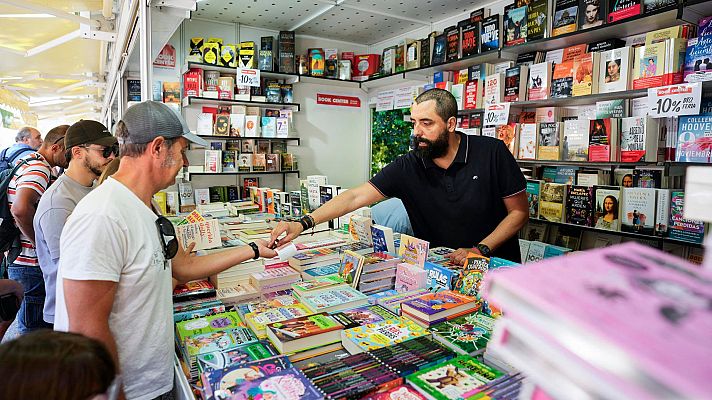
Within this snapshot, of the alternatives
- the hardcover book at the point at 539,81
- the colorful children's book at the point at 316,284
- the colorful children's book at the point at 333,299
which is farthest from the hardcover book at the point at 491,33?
the colorful children's book at the point at 333,299

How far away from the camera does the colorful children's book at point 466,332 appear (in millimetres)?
1402

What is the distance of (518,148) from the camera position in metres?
4.26

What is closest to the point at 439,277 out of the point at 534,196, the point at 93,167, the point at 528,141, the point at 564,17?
the point at 93,167

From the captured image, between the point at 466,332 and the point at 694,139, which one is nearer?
the point at 466,332

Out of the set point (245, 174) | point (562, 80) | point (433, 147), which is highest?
point (562, 80)

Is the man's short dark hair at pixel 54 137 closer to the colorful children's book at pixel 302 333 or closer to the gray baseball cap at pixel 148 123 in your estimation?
the gray baseball cap at pixel 148 123

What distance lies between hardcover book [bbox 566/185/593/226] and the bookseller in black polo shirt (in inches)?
46.7

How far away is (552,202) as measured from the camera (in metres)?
3.96

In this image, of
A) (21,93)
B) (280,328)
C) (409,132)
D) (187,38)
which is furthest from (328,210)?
(21,93)

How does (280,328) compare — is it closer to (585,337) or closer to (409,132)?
(585,337)

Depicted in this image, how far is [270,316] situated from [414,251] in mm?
785

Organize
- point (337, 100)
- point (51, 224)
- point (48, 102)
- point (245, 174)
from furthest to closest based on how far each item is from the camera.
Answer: point (48, 102) → point (337, 100) → point (245, 174) → point (51, 224)

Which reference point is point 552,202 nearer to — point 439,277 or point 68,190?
point 439,277

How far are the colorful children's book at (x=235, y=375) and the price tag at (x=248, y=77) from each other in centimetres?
501
